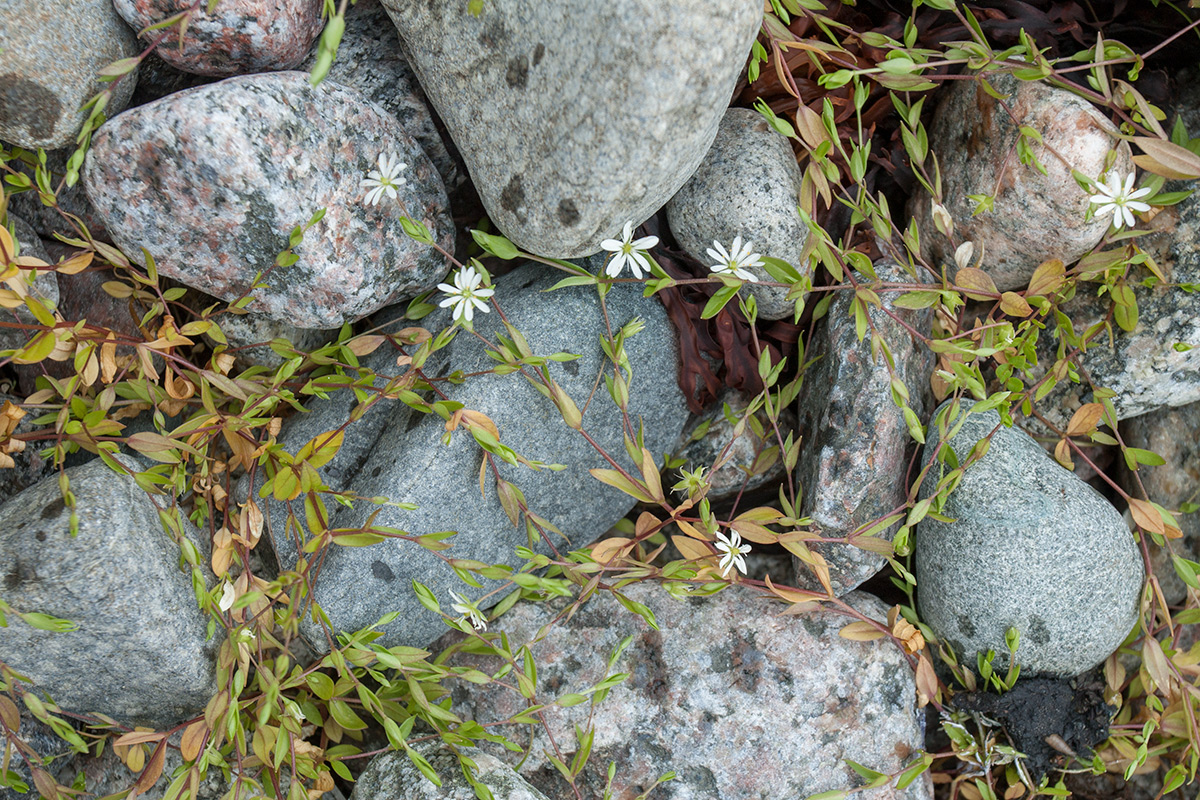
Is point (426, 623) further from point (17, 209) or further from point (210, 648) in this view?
point (17, 209)

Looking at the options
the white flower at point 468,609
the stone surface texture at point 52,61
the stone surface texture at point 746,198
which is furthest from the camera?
the stone surface texture at point 746,198

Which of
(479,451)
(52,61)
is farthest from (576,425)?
(52,61)

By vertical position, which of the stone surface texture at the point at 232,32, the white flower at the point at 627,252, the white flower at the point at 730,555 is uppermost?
the stone surface texture at the point at 232,32

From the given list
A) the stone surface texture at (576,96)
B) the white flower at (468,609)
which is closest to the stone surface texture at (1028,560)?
the stone surface texture at (576,96)

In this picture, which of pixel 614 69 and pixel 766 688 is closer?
pixel 614 69

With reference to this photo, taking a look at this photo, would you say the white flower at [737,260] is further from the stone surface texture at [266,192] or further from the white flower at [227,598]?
the white flower at [227,598]

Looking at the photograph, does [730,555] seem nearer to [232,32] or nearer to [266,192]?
[266,192]

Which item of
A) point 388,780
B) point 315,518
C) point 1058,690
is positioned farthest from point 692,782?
point 315,518
